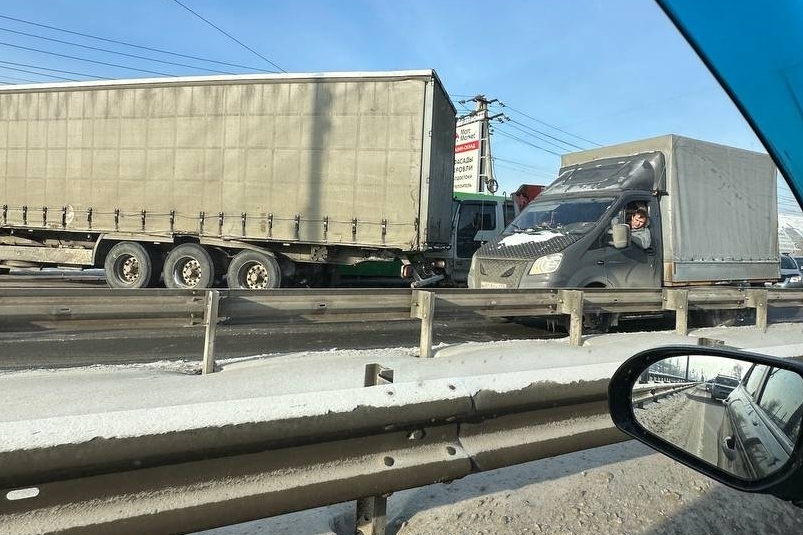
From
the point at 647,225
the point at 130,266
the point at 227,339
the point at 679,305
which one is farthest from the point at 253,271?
the point at 679,305

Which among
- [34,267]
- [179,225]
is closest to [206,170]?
[179,225]

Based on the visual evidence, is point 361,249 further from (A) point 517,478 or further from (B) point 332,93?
(A) point 517,478

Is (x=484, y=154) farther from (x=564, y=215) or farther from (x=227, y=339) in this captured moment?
(x=227, y=339)

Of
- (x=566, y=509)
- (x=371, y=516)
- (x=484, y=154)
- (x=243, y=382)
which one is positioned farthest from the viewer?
(x=484, y=154)

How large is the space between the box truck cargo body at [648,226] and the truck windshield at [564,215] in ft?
0.05

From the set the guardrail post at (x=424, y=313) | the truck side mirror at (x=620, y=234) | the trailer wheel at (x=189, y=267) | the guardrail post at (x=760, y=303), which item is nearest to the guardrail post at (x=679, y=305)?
the truck side mirror at (x=620, y=234)

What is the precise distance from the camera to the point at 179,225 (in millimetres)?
10266

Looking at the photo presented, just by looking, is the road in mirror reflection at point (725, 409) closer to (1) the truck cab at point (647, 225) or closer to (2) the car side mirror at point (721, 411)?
(2) the car side mirror at point (721, 411)

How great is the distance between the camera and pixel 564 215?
7934mm

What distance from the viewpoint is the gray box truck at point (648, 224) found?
23.9 feet

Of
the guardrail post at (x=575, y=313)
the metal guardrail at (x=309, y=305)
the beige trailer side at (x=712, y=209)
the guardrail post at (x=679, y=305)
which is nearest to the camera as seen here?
the metal guardrail at (x=309, y=305)

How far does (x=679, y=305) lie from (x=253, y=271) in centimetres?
750

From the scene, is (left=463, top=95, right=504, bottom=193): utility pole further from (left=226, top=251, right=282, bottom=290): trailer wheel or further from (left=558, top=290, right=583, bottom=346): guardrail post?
(left=558, top=290, right=583, bottom=346): guardrail post

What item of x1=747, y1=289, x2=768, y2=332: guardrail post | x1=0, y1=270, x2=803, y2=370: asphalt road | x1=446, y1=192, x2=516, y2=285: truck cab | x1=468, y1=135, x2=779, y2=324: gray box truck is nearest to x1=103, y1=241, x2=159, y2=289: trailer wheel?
x1=0, y1=270, x2=803, y2=370: asphalt road
